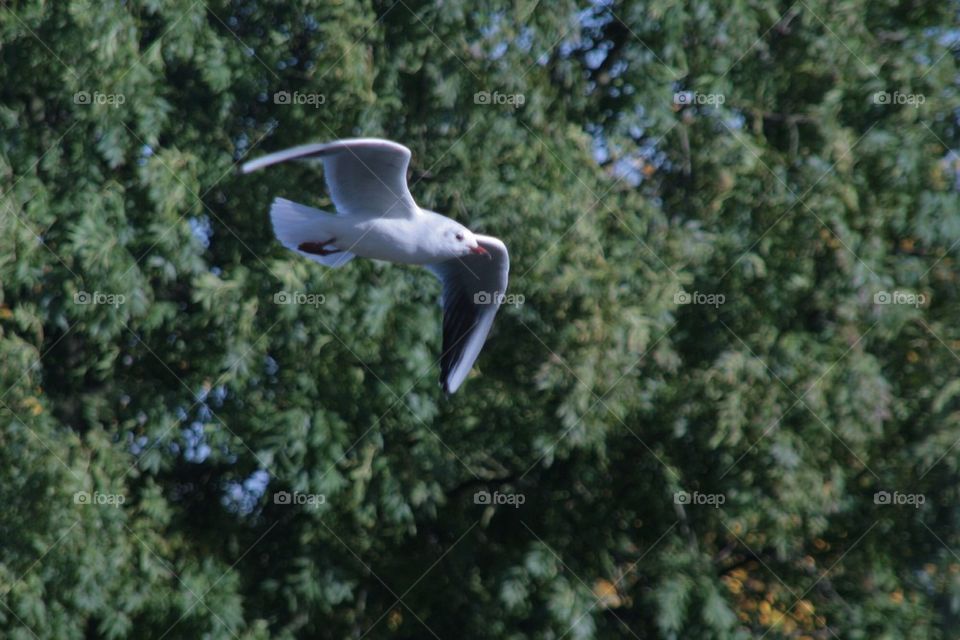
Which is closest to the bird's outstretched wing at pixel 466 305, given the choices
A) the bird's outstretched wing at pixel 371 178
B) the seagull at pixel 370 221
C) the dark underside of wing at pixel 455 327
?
the dark underside of wing at pixel 455 327

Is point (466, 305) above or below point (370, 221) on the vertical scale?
below

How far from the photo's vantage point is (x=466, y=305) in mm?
7691

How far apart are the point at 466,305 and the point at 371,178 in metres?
1.47

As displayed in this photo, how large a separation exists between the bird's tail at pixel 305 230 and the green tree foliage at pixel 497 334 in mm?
1280

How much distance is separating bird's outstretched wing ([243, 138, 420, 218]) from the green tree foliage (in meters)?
1.39

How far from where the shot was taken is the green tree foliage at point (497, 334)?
794cm

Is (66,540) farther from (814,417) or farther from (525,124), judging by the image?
(814,417)

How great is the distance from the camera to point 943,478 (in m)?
8.63

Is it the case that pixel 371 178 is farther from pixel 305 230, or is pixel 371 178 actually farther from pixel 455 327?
pixel 455 327

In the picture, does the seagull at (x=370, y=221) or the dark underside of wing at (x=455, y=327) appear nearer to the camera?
the seagull at (x=370, y=221)

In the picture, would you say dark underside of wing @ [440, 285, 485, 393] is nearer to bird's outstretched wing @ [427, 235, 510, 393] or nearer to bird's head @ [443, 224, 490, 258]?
bird's outstretched wing @ [427, 235, 510, 393]

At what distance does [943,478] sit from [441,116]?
10.9ft

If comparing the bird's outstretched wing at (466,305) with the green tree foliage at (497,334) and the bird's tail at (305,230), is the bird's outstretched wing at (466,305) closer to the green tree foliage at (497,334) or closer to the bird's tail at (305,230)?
the green tree foliage at (497,334)

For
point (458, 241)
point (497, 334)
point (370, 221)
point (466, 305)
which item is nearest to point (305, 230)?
point (370, 221)
